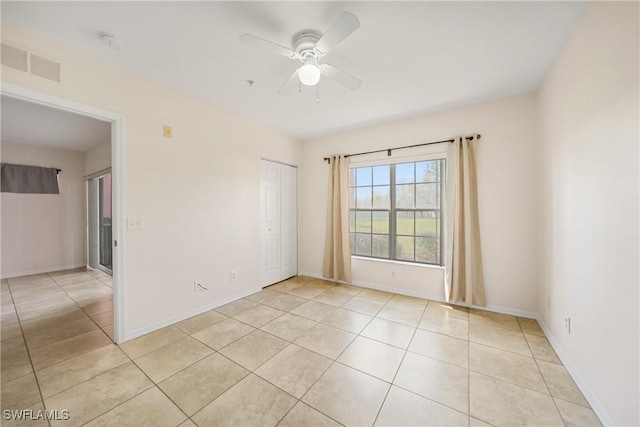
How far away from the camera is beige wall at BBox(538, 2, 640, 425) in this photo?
4.06ft

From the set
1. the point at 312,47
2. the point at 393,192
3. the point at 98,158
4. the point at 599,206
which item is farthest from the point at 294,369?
the point at 98,158

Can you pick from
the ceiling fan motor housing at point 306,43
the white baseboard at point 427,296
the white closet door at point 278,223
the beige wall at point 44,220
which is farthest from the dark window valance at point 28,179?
the ceiling fan motor housing at point 306,43

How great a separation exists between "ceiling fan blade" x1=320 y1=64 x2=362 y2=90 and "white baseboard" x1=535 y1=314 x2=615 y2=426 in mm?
Result: 2795

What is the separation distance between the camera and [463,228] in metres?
3.12

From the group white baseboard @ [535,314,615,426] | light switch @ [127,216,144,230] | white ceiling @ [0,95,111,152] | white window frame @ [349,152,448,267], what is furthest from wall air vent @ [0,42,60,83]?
white baseboard @ [535,314,615,426]

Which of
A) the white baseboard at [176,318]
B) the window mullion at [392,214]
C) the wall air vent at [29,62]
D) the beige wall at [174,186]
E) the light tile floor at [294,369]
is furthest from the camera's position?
the window mullion at [392,214]

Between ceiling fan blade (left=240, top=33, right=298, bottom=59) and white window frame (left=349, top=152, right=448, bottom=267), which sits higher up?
ceiling fan blade (left=240, top=33, right=298, bottom=59)

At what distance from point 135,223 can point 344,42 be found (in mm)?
2620

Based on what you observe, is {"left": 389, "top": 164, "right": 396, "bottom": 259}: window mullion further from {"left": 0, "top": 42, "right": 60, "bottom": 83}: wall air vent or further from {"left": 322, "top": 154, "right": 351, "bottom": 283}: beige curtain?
{"left": 0, "top": 42, "right": 60, "bottom": 83}: wall air vent

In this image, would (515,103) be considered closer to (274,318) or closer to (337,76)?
(337,76)

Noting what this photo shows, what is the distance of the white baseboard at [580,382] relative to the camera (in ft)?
4.66

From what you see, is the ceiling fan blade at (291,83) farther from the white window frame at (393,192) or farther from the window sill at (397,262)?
the window sill at (397,262)

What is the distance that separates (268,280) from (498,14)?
4124 mm

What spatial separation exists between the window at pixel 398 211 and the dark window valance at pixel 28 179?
631 centimetres
